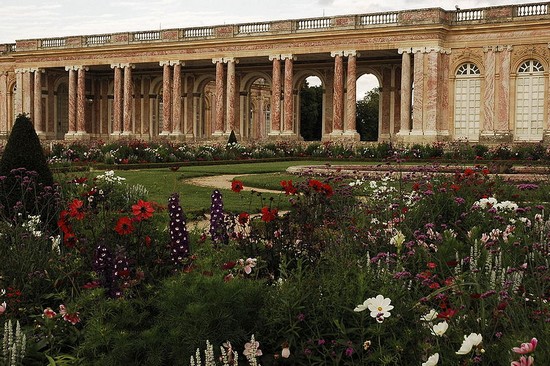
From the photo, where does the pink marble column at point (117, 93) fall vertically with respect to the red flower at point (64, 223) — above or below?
above

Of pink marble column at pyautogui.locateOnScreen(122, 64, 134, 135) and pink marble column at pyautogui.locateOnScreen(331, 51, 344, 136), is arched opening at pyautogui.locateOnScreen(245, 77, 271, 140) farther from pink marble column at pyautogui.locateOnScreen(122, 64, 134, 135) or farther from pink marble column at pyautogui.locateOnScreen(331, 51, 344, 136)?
pink marble column at pyautogui.locateOnScreen(331, 51, 344, 136)

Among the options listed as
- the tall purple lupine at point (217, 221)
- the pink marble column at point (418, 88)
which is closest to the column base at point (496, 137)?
the pink marble column at point (418, 88)

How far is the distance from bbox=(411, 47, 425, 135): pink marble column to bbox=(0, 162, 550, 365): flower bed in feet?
91.3

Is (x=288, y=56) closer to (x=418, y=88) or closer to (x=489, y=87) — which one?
(x=418, y=88)

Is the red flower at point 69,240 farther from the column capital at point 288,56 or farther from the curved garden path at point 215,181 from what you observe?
the column capital at point 288,56

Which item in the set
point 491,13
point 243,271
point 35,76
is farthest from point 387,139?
point 243,271

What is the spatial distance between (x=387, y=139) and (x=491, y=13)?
793 cm

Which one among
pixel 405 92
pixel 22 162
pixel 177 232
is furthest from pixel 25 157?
pixel 405 92

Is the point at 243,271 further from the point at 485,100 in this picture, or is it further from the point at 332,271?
the point at 485,100

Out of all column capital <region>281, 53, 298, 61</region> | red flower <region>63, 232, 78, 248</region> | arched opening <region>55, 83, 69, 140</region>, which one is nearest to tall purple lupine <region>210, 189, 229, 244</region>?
red flower <region>63, 232, 78, 248</region>

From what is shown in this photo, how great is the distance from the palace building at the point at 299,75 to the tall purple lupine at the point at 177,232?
2846 cm

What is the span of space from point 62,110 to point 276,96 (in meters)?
18.0

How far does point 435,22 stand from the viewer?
3266cm

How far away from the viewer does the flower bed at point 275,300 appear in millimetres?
3709
